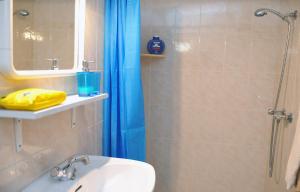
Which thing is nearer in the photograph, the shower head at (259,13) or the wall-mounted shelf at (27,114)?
the wall-mounted shelf at (27,114)

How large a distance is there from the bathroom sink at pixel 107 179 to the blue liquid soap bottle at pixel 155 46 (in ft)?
3.48

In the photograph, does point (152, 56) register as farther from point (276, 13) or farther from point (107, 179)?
point (107, 179)

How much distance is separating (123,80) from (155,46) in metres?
0.60

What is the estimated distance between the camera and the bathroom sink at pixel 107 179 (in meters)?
1.21

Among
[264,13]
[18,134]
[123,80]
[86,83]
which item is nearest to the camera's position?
[18,134]

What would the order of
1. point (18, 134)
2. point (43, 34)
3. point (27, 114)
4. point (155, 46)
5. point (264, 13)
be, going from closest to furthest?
1. point (27, 114)
2. point (18, 134)
3. point (43, 34)
4. point (264, 13)
5. point (155, 46)

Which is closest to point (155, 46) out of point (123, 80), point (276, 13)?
point (123, 80)

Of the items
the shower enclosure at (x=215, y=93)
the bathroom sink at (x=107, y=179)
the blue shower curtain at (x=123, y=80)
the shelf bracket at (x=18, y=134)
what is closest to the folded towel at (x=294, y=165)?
the shower enclosure at (x=215, y=93)

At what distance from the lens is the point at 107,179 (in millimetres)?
1434

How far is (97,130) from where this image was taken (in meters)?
1.79

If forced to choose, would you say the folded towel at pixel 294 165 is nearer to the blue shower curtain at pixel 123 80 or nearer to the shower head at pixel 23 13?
the blue shower curtain at pixel 123 80

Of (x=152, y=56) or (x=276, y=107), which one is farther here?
(x=152, y=56)

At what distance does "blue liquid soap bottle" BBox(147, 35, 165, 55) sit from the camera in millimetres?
2215

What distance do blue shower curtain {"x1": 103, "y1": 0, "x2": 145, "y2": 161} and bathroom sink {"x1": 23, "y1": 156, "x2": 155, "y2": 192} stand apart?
0.96 feet
